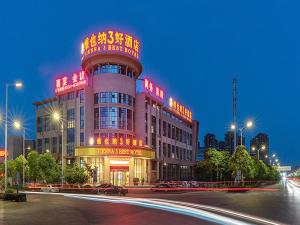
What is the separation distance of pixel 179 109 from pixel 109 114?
35493 mm

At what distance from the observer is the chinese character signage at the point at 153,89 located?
76244 mm

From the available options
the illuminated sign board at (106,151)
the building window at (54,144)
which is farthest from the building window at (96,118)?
the building window at (54,144)

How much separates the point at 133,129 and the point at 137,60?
12.8 meters

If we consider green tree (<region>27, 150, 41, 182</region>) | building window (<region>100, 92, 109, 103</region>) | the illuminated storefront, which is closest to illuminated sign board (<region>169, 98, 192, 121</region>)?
the illuminated storefront

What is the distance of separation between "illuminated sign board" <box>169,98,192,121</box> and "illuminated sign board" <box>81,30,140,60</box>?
25.3 meters

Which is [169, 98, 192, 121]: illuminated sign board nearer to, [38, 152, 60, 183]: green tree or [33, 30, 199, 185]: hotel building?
[33, 30, 199, 185]: hotel building

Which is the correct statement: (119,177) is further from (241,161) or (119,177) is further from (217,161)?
(241,161)

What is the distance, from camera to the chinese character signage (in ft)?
250

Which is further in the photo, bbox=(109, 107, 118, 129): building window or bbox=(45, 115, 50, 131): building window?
bbox=(45, 115, 50, 131): building window

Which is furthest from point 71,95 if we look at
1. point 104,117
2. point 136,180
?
point 136,180

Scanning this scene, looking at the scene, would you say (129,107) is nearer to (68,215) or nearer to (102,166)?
(102,166)

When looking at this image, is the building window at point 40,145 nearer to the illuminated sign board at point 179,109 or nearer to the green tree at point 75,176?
the illuminated sign board at point 179,109

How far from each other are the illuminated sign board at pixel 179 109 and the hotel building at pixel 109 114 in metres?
11.9

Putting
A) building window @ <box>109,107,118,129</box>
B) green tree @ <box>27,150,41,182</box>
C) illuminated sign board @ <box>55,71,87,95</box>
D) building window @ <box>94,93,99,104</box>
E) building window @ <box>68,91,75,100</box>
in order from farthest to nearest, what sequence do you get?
building window @ <box>68,91,75,100</box>, illuminated sign board @ <box>55,71,87,95</box>, building window @ <box>94,93,99,104</box>, building window @ <box>109,107,118,129</box>, green tree @ <box>27,150,41,182</box>
